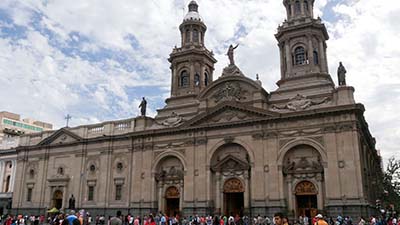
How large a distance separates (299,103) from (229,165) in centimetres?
1006

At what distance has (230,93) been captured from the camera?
155 ft

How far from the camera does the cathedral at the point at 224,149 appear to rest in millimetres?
40344

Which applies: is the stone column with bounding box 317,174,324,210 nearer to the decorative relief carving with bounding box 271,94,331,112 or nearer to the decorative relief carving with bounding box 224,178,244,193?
the decorative relief carving with bounding box 271,94,331,112

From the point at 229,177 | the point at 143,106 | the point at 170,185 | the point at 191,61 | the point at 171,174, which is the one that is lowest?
the point at 170,185

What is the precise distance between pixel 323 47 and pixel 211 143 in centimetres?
1863

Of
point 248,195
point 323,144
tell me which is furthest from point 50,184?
point 323,144

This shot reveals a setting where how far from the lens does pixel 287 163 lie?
42125 mm

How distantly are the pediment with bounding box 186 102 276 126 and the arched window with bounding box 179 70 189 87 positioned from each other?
1009 centimetres

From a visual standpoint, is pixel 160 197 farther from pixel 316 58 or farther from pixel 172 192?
pixel 316 58

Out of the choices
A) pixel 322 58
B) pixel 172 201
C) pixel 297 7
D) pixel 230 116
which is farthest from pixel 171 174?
pixel 297 7

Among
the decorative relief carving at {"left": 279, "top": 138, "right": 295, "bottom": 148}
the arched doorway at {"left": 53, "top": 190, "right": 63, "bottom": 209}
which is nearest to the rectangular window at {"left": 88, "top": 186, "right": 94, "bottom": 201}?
the arched doorway at {"left": 53, "top": 190, "right": 63, "bottom": 209}

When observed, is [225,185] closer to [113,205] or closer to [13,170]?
[113,205]

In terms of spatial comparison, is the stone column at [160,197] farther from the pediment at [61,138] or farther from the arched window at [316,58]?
the arched window at [316,58]

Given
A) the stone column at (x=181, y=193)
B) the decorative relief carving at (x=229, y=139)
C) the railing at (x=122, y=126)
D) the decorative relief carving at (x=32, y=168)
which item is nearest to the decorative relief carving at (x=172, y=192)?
the stone column at (x=181, y=193)
